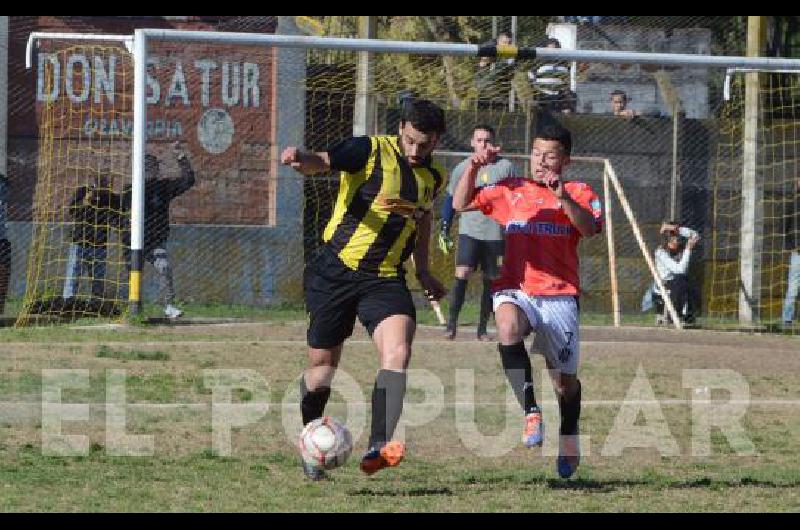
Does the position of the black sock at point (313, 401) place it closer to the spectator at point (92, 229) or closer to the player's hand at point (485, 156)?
the player's hand at point (485, 156)

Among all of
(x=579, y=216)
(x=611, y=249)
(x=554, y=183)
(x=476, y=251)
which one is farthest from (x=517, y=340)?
(x=611, y=249)

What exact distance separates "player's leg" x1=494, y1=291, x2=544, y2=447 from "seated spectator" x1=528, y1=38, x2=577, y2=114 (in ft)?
35.2

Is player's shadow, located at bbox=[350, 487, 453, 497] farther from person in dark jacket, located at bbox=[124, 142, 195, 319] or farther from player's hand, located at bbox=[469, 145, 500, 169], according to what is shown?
person in dark jacket, located at bbox=[124, 142, 195, 319]

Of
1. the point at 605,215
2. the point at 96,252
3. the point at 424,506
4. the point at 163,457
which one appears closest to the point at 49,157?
the point at 96,252

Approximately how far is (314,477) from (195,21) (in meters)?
13.4

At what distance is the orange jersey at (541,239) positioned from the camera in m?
8.62

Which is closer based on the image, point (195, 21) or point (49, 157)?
point (49, 157)

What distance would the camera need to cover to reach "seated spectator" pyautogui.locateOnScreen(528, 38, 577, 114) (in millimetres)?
19172

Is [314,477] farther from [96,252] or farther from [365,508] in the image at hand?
[96,252]

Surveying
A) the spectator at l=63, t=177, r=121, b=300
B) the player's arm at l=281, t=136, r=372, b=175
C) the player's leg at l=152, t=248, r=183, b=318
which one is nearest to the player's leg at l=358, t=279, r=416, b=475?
the player's arm at l=281, t=136, r=372, b=175

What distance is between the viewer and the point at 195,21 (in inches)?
805

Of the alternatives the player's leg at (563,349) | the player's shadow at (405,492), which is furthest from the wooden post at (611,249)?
the player's shadow at (405,492)

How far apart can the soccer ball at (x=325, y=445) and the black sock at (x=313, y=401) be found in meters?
0.46
